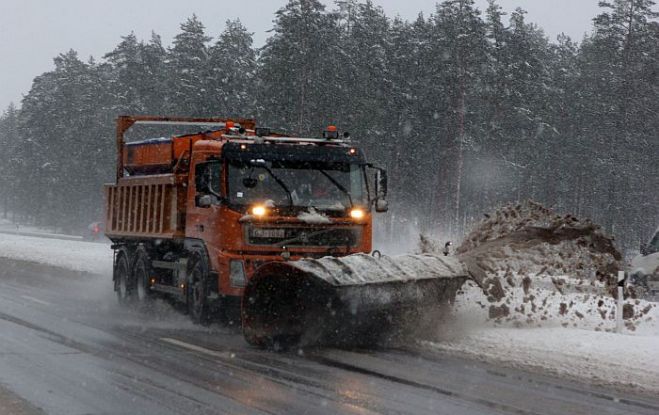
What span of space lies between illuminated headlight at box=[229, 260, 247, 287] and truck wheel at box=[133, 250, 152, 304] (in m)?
4.08

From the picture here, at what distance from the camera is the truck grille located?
11.9 m

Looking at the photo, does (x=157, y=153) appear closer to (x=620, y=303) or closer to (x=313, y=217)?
(x=313, y=217)

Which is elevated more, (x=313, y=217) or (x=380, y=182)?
(x=380, y=182)

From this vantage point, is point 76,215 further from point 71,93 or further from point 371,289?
point 371,289

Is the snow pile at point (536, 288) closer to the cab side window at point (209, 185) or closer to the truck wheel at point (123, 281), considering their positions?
the cab side window at point (209, 185)

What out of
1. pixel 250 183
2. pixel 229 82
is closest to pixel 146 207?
pixel 250 183

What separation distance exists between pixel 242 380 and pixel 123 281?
9.25 metres

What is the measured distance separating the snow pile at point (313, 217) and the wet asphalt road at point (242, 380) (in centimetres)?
188

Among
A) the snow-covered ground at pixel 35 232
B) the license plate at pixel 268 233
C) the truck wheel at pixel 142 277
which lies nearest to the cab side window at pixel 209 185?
the license plate at pixel 268 233

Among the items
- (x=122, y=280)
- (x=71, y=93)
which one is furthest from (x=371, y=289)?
(x=71, y=93)

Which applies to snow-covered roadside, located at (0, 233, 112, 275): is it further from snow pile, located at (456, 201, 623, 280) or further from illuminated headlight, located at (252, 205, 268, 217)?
snow pile, located at (456, 201, 623, 280)

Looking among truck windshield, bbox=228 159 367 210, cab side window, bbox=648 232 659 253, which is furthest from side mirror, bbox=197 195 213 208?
cab side window, bbox=648 232 659 253

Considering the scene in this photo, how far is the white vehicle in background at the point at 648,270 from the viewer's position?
1945 cm

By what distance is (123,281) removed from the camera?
1708cm
